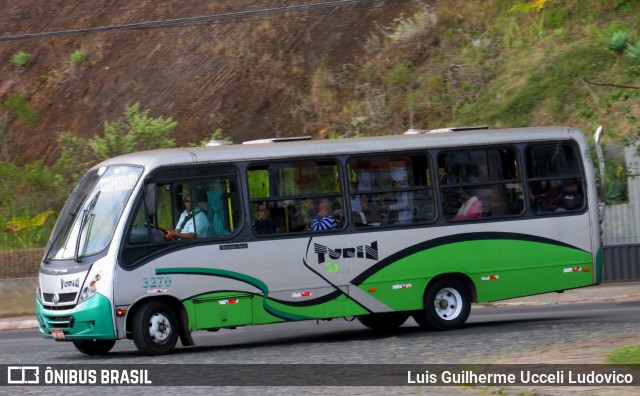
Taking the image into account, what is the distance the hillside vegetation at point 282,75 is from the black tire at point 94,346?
1178cm

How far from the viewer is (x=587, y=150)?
637 inches

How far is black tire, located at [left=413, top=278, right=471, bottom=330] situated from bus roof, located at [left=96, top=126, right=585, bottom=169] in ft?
6.98

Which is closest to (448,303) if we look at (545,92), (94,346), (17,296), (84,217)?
(94,346)

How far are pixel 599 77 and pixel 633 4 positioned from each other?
3.98m

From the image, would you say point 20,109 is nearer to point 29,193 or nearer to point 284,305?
point 29,193

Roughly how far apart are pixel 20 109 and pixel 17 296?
1222cm

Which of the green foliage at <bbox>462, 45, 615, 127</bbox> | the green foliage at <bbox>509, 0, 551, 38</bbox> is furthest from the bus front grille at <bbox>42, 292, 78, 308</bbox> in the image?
the green foliage at <bbox>509, 0, 551, 38</bbox>

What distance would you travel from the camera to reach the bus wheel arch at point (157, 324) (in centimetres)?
1407

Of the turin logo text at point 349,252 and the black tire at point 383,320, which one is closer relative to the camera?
the turin logo text at point 349,252

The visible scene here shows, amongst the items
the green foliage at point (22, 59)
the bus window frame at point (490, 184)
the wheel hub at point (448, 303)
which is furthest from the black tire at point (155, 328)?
the green foliage at point (22, 59)

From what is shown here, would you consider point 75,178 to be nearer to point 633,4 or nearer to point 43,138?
point 43,138

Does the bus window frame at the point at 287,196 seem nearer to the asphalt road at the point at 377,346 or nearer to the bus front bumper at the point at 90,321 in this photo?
the asphalt road at the point at 377,346

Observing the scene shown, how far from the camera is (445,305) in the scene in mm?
15984

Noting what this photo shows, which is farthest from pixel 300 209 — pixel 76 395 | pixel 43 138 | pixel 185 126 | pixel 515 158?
pixel 43 138
